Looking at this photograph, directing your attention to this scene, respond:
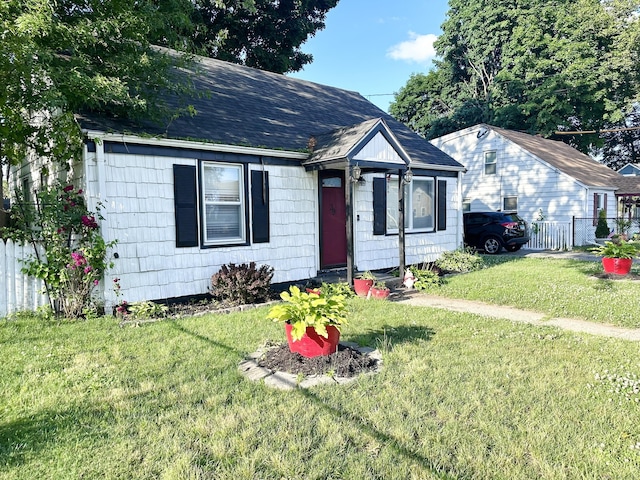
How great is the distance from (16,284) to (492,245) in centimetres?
1415

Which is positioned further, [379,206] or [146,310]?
[379,206]

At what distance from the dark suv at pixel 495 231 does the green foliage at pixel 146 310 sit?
12.1 meters

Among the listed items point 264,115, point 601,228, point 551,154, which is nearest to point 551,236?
point 601,228

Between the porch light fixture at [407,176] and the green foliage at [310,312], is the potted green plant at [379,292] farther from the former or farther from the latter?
the green foliage at [310,312]

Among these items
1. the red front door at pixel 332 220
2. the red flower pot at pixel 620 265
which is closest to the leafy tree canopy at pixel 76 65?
the red front door at pixel 332 220

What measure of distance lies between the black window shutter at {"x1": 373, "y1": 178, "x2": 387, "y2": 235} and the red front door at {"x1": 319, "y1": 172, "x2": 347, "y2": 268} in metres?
0.79

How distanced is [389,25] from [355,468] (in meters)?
25.4

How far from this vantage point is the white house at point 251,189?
6.62 m

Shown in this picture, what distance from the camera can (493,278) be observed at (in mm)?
9391

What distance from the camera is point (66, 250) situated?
605 cm

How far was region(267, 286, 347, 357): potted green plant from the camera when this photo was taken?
3928 mm

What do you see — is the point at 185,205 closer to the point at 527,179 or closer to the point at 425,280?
the point at 425,280

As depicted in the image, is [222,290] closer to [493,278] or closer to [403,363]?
[403,363]

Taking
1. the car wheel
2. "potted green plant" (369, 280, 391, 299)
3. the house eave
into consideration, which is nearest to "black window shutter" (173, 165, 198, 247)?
the house eave
